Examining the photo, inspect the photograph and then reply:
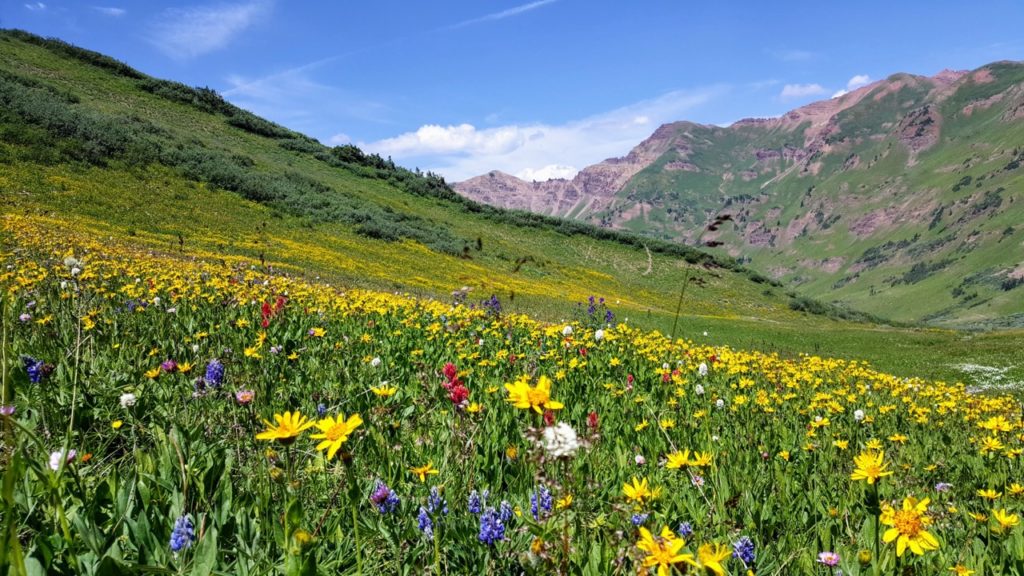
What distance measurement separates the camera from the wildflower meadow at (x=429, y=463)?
70.7 inches

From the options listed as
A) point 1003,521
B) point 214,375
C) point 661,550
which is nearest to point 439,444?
point 214,375

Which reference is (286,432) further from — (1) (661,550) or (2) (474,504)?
(1) (661,550)

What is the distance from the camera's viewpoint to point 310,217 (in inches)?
1467

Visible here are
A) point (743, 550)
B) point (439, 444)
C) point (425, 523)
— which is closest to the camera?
point (425, 523)

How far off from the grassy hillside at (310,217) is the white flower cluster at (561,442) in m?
2.95

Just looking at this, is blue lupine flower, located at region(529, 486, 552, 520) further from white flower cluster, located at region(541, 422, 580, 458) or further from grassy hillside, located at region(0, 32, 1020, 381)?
grassy hillside, located at region(0, 32, 1020, 381)

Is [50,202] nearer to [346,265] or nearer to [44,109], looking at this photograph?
[346,265]

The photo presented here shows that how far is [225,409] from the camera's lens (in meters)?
3.63

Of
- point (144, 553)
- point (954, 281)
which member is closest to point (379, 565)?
point (144, 553)

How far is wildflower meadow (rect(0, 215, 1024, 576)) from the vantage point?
1.80 metres

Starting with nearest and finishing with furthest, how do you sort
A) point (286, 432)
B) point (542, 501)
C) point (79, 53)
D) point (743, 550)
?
point (286, 432), point (743, 550), point (542, 501), point (79, 53)

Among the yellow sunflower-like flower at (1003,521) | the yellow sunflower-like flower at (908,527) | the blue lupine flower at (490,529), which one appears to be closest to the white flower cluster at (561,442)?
the blue lupine flower at (490,529)

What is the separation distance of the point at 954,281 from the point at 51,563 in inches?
10335

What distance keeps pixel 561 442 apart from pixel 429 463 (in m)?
1.67
